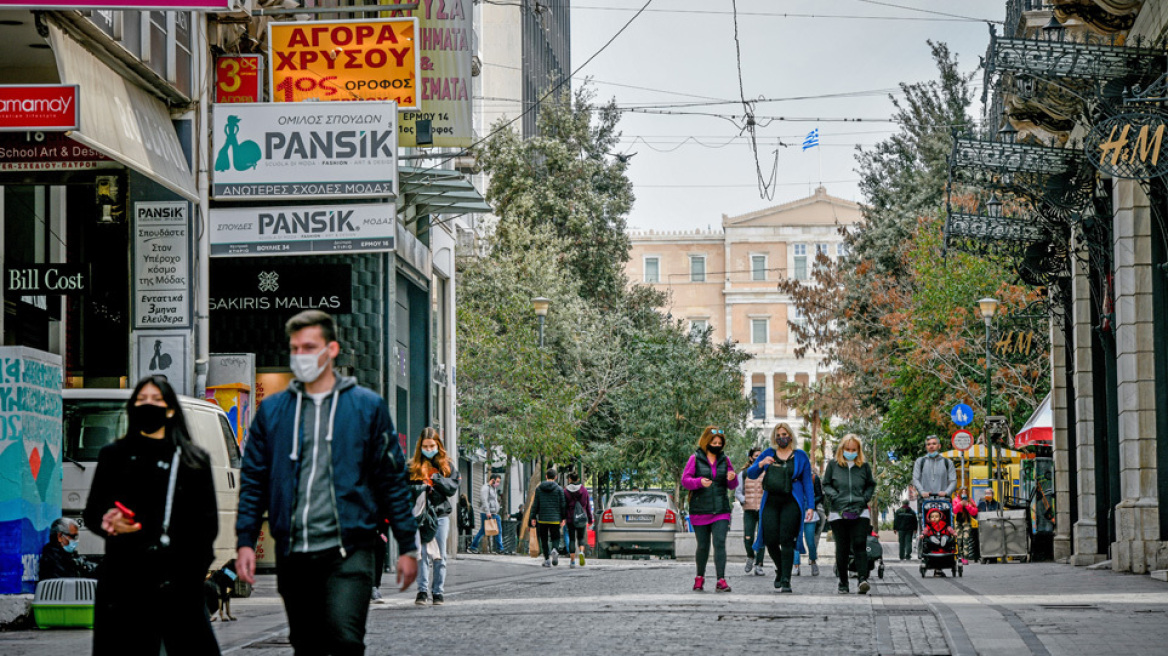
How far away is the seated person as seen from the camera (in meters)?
13.6

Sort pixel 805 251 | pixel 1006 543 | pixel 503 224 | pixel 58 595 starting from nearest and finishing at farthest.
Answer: pixel 58 595
pixel 1006 543
pixel 503 224
pixel 805 251


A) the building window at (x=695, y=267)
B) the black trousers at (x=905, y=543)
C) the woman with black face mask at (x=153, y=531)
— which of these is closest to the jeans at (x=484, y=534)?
the black trousers at (x=905, y=543)

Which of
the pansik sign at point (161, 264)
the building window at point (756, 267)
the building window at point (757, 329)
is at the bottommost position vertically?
the pansik sign at point (161, 264)

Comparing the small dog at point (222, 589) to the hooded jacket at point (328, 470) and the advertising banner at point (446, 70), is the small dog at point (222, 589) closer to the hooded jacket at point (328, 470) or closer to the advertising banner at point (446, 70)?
the hooded jacket at point (328, 470)

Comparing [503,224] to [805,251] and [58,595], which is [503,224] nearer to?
[58,595]

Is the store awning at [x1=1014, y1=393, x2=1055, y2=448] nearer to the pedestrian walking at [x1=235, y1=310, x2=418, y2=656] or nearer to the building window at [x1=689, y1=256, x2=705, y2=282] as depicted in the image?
the pedestrian walking at [x1=235, y1=310, x2=418, y2=656]

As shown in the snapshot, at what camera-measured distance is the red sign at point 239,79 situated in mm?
21203

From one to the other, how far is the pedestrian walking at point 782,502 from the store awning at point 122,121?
6.70 meters

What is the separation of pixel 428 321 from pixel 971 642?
69.6 feet

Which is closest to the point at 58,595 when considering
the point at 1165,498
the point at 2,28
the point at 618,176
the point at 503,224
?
the point at 2,28

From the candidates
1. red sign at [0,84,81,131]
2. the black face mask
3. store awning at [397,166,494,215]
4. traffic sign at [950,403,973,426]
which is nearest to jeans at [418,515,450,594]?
red sign at [0,84,81,131]

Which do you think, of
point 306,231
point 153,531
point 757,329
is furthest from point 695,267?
point 153,531

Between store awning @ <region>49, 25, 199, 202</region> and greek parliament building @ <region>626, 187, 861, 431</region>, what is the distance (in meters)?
91.5

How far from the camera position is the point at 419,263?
101 ft
